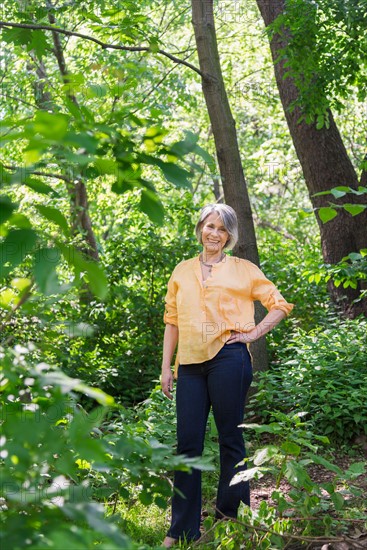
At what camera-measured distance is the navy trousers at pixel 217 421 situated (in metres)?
4.16

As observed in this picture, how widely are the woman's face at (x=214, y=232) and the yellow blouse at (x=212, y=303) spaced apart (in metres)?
0.11

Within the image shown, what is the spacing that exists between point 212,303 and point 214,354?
28 cm

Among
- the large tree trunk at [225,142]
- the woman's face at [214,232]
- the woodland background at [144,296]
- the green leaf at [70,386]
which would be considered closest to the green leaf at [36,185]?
the woodland background at [144,296]

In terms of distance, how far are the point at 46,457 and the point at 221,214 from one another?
2798mm

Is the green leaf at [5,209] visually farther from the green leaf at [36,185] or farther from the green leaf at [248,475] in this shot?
the green leaf at [248,475]

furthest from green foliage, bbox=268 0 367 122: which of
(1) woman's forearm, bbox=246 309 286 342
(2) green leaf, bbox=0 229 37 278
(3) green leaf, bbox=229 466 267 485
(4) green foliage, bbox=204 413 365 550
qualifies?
(2) green leaf, bbox=0 229 37 278

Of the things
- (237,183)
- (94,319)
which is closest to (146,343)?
(94,319)

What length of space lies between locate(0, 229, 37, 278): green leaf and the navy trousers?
2516 mm

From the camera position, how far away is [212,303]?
4.30 m

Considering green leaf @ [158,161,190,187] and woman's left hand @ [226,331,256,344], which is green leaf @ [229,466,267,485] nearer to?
woman's left hand @ [226,331,256,344]

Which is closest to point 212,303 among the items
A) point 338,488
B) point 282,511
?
point 282,511

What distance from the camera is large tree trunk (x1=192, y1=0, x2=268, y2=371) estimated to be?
7184 mm

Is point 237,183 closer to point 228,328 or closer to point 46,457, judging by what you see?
point 228,328

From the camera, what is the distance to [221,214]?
4.39 metres
